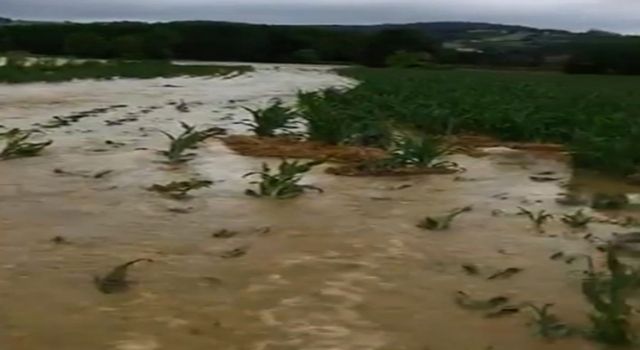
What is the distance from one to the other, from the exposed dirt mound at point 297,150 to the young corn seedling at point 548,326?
5035mm

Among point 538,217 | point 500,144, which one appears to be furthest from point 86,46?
point 538,217

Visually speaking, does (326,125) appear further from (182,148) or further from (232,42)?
(232,42)

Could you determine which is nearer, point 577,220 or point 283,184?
point 577,220

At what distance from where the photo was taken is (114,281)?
466 centimetres

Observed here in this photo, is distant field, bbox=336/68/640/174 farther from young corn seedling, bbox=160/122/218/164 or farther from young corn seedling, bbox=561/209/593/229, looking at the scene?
young corn seedling, bbox=160/122/218/164

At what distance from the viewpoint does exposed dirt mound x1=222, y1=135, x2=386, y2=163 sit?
9647mm

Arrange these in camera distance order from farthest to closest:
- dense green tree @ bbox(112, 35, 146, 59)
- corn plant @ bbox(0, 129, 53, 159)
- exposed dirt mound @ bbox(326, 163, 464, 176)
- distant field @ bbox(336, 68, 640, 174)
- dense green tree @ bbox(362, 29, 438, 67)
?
1. dense green tree @ bbox(112, 35, 146, 59)
2. dense green tree @ bbox(362, 29, 438, 67)
3. corn plant @ bbox(0, 129, 53, 159)
4. distant field @ bbox(336, 68, 640, 174)
5. exposed dirt mound @ bbox(326, 163, 464, 176)

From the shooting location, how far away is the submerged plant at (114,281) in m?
4.57

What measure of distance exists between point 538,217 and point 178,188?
238cm

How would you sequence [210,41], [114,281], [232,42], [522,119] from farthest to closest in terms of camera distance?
[210,41] < [232,42] < [522,119] < [114,281]

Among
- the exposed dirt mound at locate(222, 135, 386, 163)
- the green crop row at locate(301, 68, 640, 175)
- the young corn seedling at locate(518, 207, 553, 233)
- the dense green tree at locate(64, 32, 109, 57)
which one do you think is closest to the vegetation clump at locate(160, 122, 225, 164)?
the exposed dirt mound at locate(222, 135, 386, 163)

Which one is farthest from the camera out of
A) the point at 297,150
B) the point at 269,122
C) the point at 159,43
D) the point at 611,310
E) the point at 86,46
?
the point at 86,46

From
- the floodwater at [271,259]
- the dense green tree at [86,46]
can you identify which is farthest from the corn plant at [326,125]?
the dense green tree at [86,46]

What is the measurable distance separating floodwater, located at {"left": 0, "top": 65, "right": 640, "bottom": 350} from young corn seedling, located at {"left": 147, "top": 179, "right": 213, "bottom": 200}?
9cm
